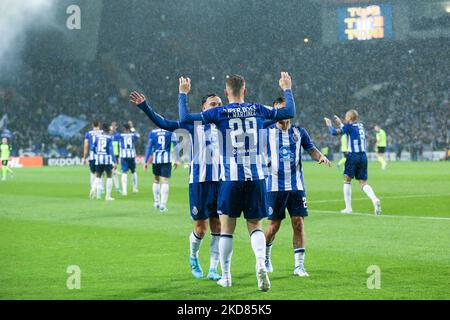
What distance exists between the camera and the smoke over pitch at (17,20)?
4538cm

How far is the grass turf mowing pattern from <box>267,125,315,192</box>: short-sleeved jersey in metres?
1.16

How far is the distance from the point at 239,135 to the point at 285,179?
1.85 m

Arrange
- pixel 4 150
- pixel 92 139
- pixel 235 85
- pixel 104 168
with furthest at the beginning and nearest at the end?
pixel 4 150 → pixel 92 139 → pixel 104 168 → pixel 235 85

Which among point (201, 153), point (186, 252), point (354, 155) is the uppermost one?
point (354, 155)

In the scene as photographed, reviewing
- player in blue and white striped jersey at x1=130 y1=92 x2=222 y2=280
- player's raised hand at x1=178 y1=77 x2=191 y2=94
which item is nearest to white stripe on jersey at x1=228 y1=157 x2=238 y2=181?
player's raised hand at x1=178 y1=77 x2=191 y2=94

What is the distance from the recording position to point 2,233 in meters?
14.6

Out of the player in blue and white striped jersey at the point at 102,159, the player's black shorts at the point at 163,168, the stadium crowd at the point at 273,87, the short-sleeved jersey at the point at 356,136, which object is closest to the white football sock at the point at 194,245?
the short-sleeved jersey at the point at 356,136

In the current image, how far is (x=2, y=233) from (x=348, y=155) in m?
8.40

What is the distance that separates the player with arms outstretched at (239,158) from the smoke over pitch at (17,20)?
39.0 m

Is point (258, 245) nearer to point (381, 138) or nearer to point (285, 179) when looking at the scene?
point (285, 179)

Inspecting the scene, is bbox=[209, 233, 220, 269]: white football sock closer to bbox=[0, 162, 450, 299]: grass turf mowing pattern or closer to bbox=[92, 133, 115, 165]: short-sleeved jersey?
bbox=[0, 162, 450, 299]: grass turf mowing pattern

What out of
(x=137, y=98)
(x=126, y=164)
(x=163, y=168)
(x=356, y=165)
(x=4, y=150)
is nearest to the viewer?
(x=137, y=98)

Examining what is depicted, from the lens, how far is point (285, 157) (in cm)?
1013

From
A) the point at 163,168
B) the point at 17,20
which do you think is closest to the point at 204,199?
the point at 163,168
